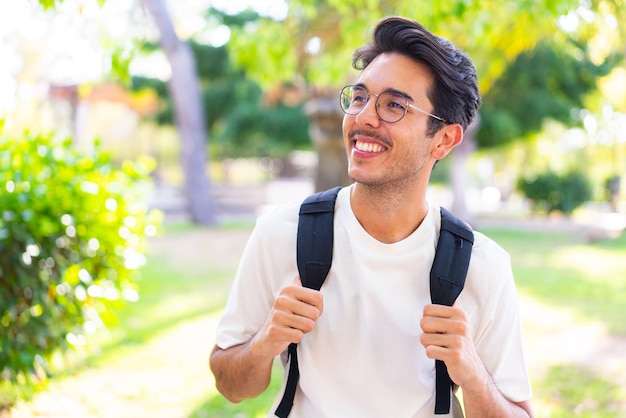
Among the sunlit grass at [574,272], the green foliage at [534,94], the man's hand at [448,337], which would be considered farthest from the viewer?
the green foliage at [534,94]

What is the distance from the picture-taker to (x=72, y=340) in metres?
4.96

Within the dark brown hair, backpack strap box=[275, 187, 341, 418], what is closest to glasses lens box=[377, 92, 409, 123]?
the dark brown hair

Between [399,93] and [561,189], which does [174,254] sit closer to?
[399,93]

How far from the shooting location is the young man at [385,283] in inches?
82.7

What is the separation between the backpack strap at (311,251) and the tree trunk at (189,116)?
589 inches

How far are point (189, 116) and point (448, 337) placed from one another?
1686cm

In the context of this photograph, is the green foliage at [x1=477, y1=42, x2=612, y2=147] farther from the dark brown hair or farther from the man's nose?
the man's nose

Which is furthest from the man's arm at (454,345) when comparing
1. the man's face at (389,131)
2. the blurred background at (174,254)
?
the blurred background at (174,254)

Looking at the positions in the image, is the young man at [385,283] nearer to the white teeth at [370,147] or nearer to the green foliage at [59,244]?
the white teeth at [370,147]

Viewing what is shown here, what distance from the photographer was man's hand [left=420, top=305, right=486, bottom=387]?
6.32 ft

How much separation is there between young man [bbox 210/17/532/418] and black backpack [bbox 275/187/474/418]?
41mm

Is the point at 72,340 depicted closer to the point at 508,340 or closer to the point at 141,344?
the point at 141,344

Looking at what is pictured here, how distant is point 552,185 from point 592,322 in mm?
15166

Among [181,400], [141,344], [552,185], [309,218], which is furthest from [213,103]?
[309,218]
